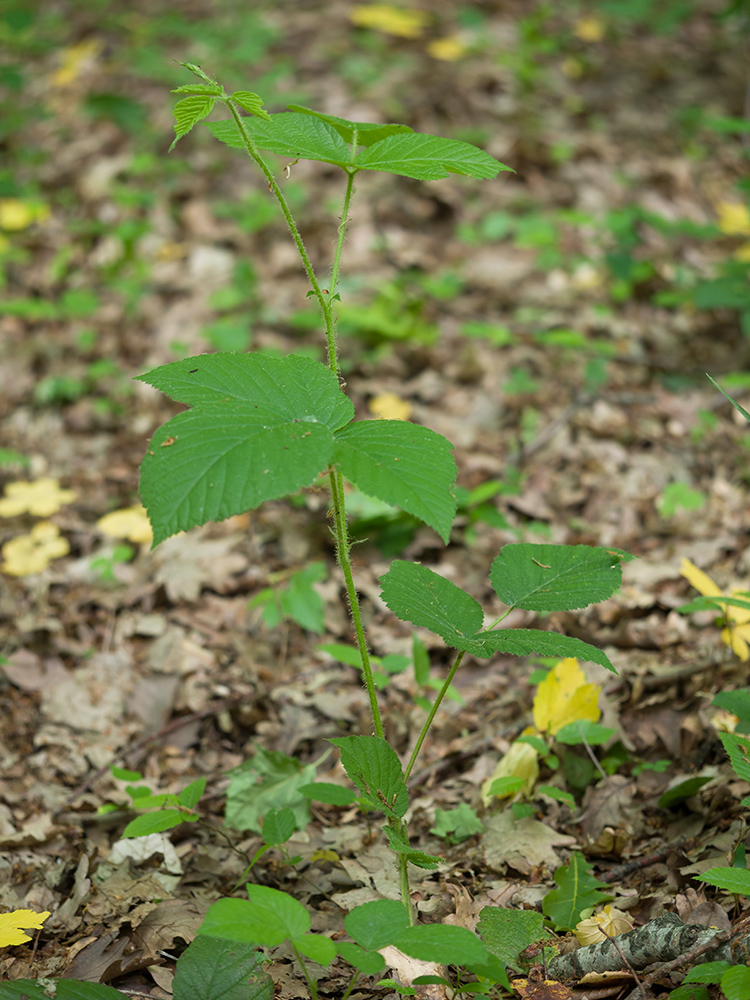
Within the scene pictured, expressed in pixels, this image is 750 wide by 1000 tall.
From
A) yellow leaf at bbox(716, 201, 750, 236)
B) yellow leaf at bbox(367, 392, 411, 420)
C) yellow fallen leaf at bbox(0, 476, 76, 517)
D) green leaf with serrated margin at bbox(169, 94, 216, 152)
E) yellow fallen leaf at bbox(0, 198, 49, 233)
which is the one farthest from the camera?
yellow fallen leaf at bbox(0, 198, 49, 233)

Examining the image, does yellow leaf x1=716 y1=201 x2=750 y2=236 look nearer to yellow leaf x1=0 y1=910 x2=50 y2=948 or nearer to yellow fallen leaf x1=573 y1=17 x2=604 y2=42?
yellow fallen leaf x1=573 y1=17 x2=604 y2=42

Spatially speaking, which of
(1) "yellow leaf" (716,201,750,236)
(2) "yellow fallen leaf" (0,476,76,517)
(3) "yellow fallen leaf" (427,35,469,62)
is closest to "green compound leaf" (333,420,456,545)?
(2) "yellow fallen leaf" (0,476,76,517)

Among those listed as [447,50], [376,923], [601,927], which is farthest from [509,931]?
[447,50]

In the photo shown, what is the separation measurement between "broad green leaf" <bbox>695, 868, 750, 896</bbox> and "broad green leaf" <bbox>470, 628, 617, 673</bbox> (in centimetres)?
36

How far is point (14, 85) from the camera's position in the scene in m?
5.35

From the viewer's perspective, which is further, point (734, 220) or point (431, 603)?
point (734, 220)

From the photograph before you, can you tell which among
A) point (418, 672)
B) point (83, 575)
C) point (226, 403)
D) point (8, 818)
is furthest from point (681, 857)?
point (83, 575)

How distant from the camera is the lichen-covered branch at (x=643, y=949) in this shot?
4.21 ft

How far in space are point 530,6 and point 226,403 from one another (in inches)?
266

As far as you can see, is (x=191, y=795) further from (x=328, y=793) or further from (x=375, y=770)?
(x=375, y=770)

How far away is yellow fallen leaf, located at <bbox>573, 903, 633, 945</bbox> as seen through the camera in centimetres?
143

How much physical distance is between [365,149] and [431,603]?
81 cm

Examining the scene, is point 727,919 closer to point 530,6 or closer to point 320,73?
point 320,73

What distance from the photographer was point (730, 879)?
1.20 metres
